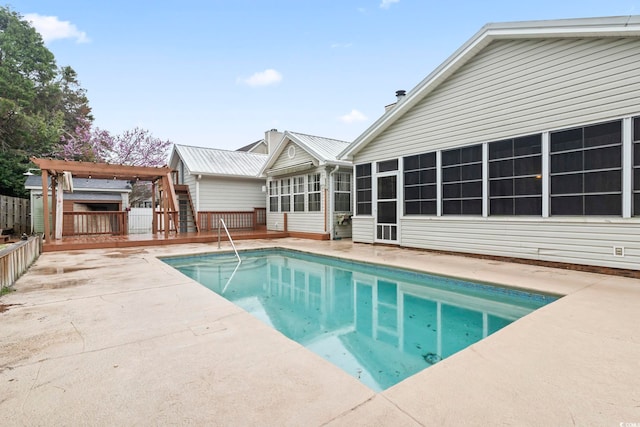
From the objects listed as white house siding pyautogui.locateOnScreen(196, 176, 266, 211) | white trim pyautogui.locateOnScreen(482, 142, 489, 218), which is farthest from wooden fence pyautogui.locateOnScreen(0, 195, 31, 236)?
white trim pyautogui.locateOnScreen(482, 142, 489, 218)

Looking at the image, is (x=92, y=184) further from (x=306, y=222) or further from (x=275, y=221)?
(x=306, y=222)

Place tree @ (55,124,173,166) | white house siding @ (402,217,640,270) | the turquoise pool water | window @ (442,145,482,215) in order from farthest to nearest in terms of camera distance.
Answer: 1. tree @ (55,124,173,166)
2. window @ (442,145,482,215)
3. white house siding @ (402,217,640,270)
4. the turquoise pool water

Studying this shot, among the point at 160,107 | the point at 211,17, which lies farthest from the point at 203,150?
the point at 160,107

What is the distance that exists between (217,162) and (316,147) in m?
5.43

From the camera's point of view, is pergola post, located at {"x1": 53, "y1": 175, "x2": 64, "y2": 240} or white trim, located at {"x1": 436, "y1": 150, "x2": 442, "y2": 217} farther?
pergola post, located at {"x1": 53, "y1": 175, "x2": 64, "y2": 240}

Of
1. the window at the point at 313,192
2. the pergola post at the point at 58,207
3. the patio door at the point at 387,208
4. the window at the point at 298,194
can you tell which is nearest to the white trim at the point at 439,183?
the patio door at the point at 387,208

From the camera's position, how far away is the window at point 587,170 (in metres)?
5.19

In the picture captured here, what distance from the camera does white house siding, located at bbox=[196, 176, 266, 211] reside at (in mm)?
13664

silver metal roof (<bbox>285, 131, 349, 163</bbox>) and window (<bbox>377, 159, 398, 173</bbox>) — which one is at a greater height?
silver metal roof (<bbox>285, 131, 349, 163</bbox>)

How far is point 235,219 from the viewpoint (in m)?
14.2

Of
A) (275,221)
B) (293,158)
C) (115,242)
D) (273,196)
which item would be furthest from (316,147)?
(115,242)

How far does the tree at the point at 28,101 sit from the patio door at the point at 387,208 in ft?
57.2

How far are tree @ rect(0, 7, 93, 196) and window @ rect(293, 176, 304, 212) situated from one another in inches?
538

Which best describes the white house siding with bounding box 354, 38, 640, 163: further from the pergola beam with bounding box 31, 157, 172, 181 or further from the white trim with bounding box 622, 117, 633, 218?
the pergola beam with bounding box 31, 157, 172, 181
